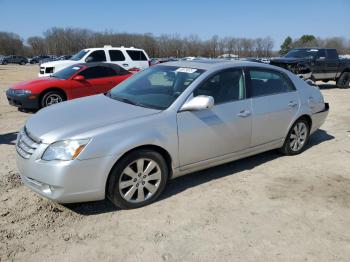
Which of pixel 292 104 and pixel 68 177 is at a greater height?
pixel 292 104

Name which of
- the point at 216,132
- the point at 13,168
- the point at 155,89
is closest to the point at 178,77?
the point at 155,89

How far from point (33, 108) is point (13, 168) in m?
4.54

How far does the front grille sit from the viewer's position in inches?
141

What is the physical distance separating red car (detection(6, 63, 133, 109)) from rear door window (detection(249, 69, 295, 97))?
19.1 feet

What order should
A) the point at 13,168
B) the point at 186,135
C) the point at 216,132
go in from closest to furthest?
the point at 186,135
the point at 216,132
the point at 13,168

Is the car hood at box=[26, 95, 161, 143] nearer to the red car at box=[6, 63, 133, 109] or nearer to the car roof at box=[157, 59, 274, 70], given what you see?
the car roof at box=[157, 59, 274, 70]

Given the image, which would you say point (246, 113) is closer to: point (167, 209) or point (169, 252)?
point (167, 209)

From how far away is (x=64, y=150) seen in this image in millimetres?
3443

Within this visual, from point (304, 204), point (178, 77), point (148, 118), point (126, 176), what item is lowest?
point (304, 204)

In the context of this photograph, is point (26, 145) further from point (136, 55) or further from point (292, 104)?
point (136, 55)

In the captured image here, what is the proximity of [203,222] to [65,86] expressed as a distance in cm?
697

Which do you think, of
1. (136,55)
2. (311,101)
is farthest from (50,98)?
(136,55)

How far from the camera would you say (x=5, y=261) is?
2.99 metres

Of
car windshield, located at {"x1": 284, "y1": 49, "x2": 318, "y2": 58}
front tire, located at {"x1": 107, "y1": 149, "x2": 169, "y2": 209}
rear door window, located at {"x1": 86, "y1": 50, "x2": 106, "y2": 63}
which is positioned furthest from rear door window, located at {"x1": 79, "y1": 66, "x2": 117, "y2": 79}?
car windshield, located at {"x1": 284, "y1": 49, "x2": 318, "y2": 58}
